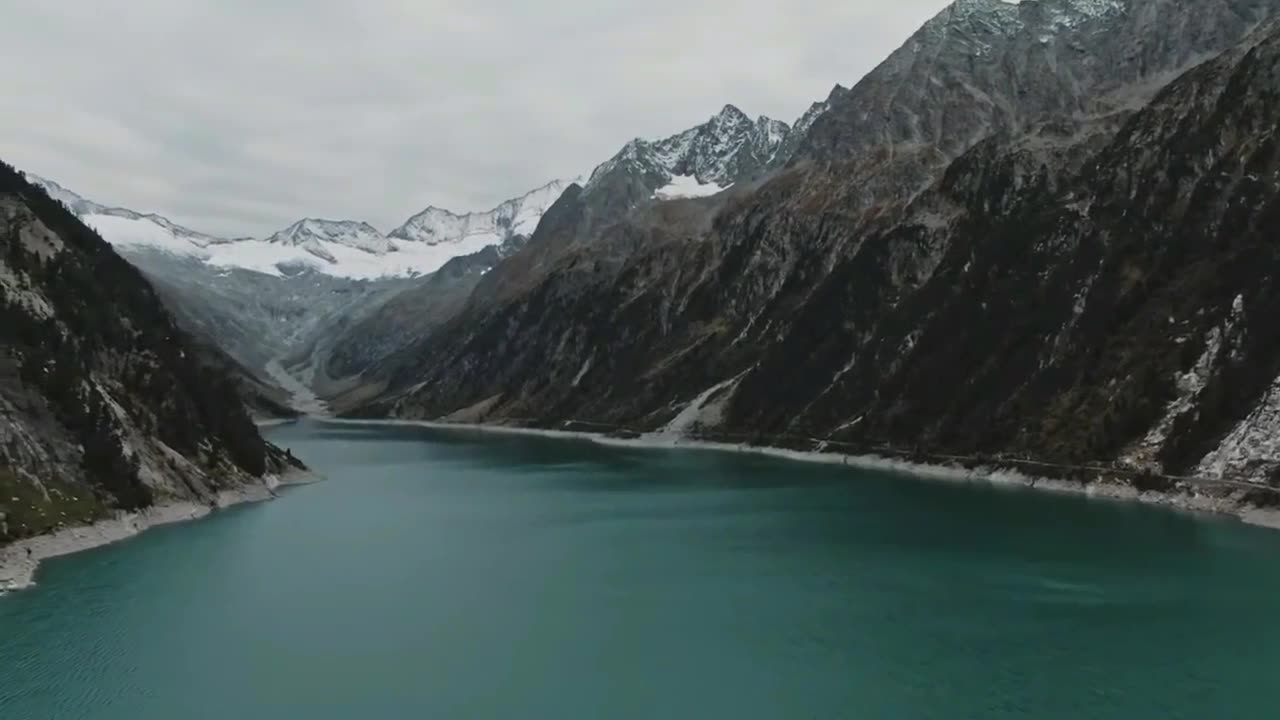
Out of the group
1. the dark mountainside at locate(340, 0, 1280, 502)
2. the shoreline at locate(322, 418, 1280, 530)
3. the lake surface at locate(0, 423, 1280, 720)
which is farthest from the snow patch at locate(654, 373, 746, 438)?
the lake surface at locate(0, 423, 1280, 720)

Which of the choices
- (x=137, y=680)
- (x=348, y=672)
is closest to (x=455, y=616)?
(x=348, y=672)

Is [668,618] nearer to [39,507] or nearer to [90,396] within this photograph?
[39,507]

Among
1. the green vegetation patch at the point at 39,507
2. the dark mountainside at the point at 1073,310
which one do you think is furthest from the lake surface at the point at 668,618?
the dark mountainside at the point at 1073,310

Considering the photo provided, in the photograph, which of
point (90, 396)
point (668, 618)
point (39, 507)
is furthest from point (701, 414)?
point (668, 618)

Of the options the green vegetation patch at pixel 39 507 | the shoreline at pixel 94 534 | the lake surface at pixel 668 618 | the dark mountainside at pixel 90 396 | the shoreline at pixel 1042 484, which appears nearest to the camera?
the lake surface at pixel 668 618

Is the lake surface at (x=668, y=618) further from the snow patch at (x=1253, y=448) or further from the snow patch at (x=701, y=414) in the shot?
the snow patch at (x=701, y=414)

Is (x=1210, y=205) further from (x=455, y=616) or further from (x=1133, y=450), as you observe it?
(x=455, y=616)
